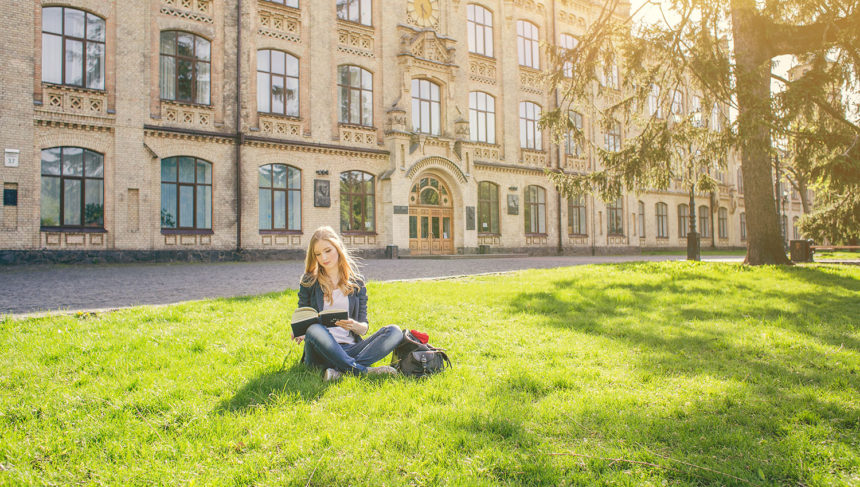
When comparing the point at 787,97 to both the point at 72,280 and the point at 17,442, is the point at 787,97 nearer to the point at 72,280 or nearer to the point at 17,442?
the point at 17,442

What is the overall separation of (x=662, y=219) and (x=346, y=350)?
122ft

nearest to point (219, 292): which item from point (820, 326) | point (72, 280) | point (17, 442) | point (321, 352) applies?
point (72, 280)

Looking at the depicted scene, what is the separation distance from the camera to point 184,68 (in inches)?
799

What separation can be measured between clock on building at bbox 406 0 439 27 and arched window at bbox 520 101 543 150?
6808 millimetres

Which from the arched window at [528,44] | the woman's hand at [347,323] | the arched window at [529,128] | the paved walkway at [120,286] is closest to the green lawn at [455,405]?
the woman's hand at [347,323]

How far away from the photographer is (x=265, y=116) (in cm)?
2180

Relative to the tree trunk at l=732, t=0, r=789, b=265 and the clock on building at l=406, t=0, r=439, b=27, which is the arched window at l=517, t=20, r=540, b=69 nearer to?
the clock on building at l=406, t=0, r=439, b=27

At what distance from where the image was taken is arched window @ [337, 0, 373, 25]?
79.4ft

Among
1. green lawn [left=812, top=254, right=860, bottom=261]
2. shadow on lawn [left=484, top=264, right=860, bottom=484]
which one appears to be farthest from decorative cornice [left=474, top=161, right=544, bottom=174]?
shadow on lawn [left=484, top=264, right=860, bottom=484]

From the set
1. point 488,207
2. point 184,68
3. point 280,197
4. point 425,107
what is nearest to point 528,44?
point 425,107

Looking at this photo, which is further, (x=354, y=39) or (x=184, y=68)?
(x=354, y=39)

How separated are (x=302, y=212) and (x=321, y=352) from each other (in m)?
18.8

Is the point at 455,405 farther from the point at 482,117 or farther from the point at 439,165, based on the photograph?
the point at 482,117

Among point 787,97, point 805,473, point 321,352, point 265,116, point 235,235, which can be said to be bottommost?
point 805,473
